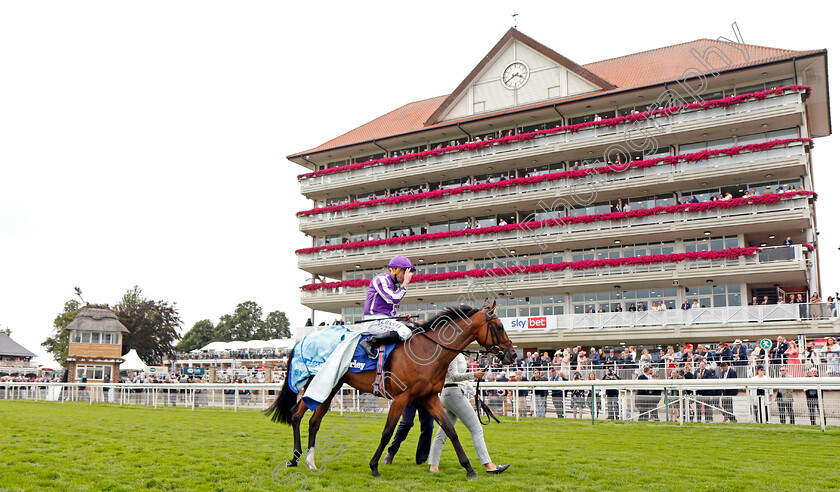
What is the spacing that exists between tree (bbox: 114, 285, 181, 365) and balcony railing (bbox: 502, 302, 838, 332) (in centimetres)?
3584

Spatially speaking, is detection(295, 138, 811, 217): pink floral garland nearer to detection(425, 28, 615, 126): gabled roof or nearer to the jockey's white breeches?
detection(425, 28, 615, 126): gabled roof

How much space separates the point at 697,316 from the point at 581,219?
→ 25.2 ft

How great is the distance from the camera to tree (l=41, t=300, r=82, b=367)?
6444 centimetres

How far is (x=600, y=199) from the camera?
120 ft

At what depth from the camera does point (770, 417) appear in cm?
1359

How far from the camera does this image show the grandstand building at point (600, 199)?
32031 millimetres

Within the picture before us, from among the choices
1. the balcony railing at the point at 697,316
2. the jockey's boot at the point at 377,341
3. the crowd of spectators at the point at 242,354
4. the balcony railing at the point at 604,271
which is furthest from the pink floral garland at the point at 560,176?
the jockey's boot at the point at 377,341

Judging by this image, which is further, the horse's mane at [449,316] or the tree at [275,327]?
the tree at [275,327]

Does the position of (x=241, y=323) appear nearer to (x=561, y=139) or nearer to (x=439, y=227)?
(x=439, y=227)

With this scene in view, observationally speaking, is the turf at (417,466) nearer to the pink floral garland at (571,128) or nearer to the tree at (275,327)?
the pink floral garland at (571,128)

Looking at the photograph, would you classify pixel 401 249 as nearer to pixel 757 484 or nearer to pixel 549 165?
pixel 549 165

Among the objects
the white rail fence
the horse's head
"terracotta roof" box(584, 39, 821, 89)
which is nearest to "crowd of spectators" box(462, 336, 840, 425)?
the white rail fence

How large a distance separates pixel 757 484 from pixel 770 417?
8.19m

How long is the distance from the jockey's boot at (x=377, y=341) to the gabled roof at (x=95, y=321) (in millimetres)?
34694
